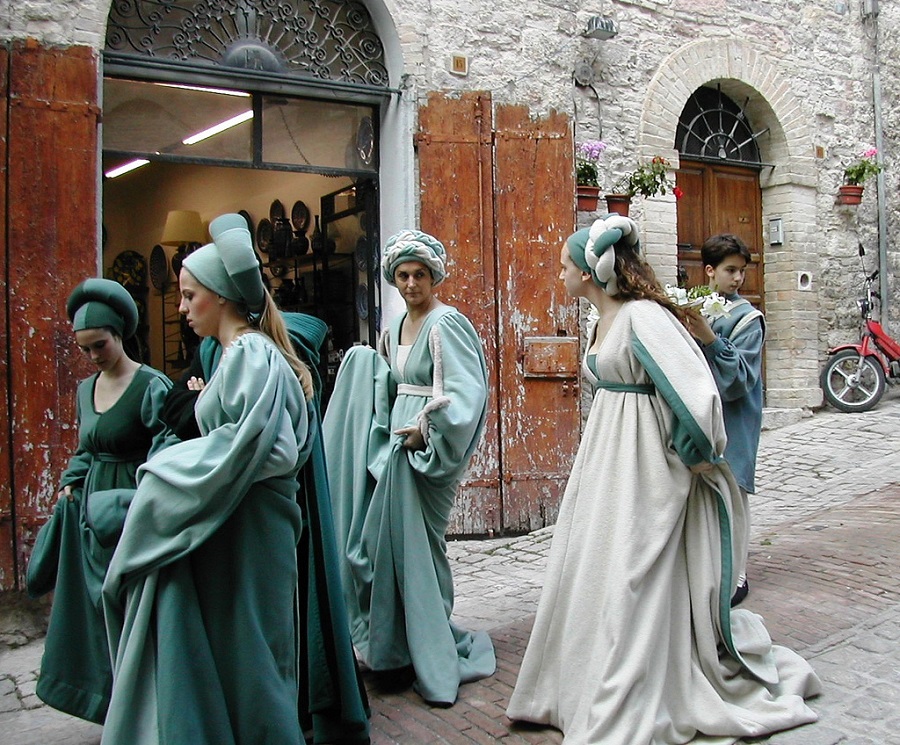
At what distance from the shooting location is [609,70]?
26.2 ft

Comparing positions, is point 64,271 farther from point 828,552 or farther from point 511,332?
point 828,552

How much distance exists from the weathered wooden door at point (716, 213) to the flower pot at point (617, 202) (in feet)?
3.92

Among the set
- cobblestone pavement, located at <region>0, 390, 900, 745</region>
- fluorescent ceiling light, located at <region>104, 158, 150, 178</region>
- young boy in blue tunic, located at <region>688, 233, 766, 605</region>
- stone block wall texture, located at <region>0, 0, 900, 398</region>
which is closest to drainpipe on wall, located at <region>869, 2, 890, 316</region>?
stone block wall texture, located at <region>0, 0, 900, 398</region>

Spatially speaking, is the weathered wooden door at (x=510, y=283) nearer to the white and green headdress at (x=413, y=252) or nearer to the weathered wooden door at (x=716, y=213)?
the weathered wooden door at (x=716, y=213)

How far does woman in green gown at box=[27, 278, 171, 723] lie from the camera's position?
3.46 metres

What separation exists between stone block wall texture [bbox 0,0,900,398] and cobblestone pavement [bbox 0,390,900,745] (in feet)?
5.59

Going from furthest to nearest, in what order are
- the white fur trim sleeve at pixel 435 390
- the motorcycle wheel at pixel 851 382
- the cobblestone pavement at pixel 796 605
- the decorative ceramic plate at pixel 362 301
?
the motorcycle wheel at pixel 851 382 < the decorative ceramic plate at pixel 362 301 < the white fur trim sleeve at pixel 435 390 < the cobblestone pavement at pixel 796 605

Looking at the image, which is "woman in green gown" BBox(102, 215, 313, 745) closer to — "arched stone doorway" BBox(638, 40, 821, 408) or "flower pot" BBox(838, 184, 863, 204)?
"arched stone doorway" BBox(638, 40, 821, 408)

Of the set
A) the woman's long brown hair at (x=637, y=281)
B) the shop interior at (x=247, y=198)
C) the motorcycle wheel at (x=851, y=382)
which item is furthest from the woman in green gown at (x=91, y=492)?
the motorcycle wheel at (x=851, y=382)

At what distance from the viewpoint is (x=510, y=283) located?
6852 millimetres

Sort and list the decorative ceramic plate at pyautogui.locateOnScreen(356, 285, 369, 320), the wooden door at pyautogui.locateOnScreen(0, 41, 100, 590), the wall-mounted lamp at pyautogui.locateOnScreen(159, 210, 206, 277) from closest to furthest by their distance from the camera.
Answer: the wooden door at pyautogui.locateOnScreen(0, 41, 100, 590) → the decorative ceramic plate at pyautogui.locateOnScreen(356, 285, 369, 320) → the wall-mounted lamp at pyautogui.locateOnScreen(159, 210, 206, 277)

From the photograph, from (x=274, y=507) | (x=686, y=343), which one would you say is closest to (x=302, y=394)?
(x=274, y=507)

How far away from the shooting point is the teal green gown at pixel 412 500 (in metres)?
3.86

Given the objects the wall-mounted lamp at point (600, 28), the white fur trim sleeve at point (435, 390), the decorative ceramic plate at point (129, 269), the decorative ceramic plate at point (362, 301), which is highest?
the wall-mounted lamp at point (600, 28)
